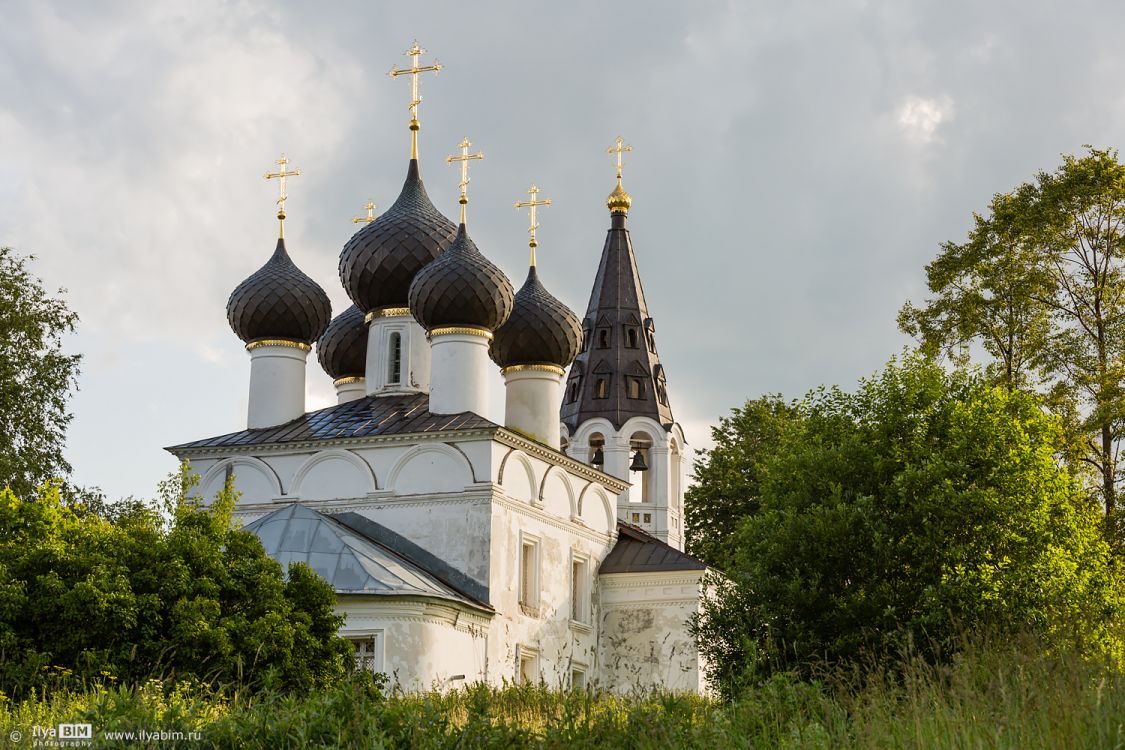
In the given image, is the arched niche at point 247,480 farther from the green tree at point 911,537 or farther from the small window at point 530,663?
the green tree at point 911,537

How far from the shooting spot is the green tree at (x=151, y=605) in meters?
13.6

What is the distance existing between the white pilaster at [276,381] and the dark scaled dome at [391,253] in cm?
165

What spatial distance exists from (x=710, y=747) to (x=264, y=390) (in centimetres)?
1915

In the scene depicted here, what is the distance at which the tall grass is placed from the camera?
6.99 meters

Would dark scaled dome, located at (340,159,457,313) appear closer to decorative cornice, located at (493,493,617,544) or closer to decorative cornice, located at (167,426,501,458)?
decorative cornice, located at (167,426,501,458)

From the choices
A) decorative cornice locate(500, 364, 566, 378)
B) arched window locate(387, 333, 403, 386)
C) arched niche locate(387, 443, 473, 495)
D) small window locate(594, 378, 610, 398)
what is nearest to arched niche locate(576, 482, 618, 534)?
decorative cornice locate(500, 364, 566, 378)

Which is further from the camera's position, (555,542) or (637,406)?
(637,406)

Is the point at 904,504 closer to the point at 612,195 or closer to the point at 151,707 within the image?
the point at 151,707

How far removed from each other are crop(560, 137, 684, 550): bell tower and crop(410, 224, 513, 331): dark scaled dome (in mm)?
11296

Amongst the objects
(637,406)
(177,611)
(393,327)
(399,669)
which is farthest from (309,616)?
(637,406)

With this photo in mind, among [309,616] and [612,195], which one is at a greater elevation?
[612,195]

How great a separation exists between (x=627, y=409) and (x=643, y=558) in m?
9.71

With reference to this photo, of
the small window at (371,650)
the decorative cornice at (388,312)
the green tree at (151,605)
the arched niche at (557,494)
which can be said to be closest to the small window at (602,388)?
the decorative cornice at (388,312)

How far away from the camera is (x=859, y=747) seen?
24.1ft
